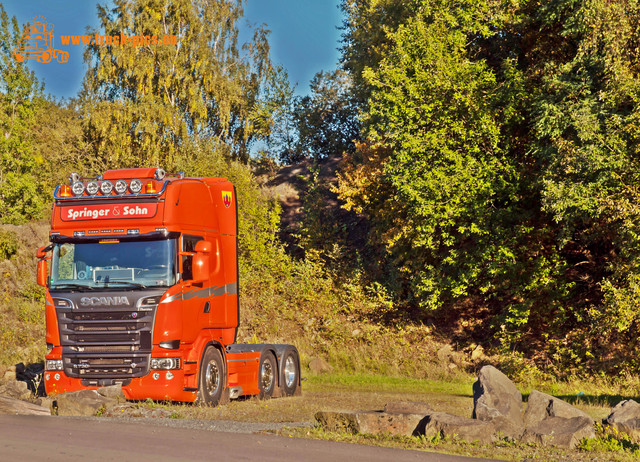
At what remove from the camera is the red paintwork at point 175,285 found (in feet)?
44.9

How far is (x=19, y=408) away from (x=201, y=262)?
4239 mm

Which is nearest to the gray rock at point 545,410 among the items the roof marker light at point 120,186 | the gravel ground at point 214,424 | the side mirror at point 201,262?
the gravel ground at point 214,424

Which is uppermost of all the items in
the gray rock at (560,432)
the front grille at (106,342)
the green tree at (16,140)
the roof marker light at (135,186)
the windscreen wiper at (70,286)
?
the green tree at (16,140)

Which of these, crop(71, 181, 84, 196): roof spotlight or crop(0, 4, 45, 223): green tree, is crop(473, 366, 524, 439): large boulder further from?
crop(0, 4, 45, 223): green tree

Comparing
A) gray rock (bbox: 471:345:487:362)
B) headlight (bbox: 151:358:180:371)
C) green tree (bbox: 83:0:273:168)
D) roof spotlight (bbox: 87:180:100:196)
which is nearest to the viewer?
headlight (bbox: 151:358:180:371)

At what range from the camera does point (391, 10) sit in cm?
2959

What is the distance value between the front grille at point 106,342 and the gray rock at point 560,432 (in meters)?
7.18

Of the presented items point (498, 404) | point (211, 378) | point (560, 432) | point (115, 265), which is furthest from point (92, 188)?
point (560, 432)

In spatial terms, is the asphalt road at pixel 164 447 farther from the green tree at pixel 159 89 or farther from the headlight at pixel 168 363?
the green tree at pixel 159 89

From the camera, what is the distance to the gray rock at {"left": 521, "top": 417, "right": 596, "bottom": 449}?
10617 millimetres

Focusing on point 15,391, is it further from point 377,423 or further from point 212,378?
point 377,423

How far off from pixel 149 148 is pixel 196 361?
88.7ft

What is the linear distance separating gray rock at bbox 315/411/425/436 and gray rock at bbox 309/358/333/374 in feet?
45.3

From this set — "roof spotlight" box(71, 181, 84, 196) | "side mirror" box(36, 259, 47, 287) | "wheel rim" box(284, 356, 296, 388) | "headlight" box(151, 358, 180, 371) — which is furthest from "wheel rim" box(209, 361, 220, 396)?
"roof spotlight" box(71, 181, 84, 196)
